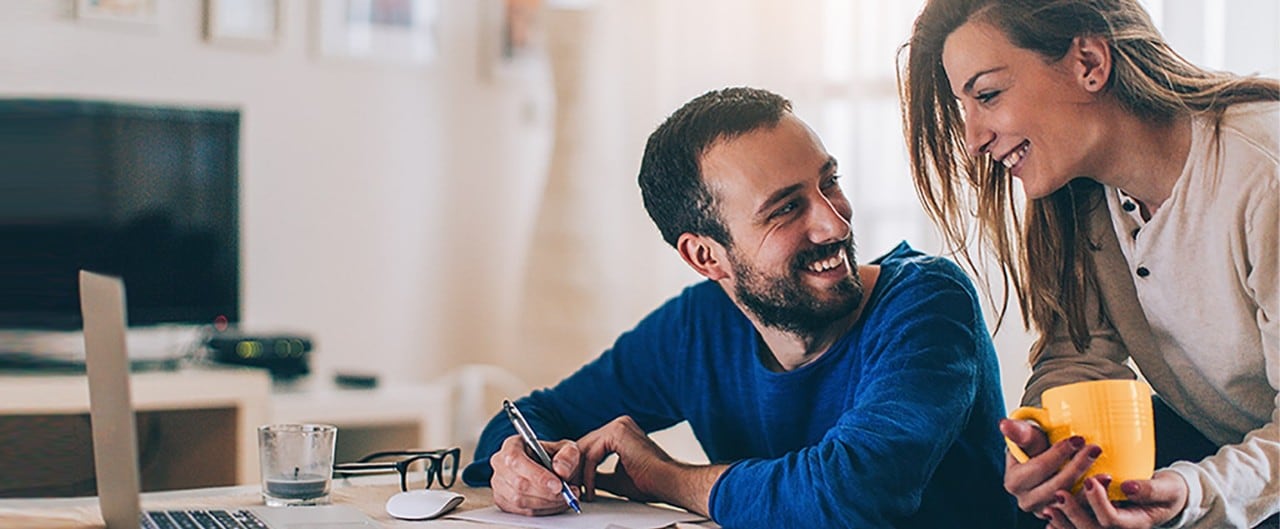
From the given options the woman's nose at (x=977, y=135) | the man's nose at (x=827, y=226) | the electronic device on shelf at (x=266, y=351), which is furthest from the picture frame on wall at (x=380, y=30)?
the woman's nose at (x=977, y=135)

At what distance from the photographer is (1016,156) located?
57.2 inches

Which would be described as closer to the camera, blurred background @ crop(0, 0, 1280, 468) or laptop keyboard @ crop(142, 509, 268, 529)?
laptop keyboard @ crop(142, 509, 268, 529)

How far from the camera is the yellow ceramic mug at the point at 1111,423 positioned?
1188 mm

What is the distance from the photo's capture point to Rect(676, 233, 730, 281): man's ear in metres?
1.66

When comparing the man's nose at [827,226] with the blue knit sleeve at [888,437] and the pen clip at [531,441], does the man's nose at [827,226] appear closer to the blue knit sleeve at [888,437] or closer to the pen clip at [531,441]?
the blue knit sleeve at [888,437]

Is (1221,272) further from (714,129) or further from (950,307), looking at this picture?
(714,129)

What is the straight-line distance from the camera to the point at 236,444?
10.5 feet

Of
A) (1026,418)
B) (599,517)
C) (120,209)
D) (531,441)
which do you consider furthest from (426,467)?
(120,209)

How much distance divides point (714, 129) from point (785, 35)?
178 centimetres

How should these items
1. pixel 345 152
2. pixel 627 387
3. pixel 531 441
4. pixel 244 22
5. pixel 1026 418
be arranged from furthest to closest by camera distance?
1. pixel 345 152
2. pixel 244 22
3. pixel 627 387
4. pixel 531 441
5. pixel 1026 418

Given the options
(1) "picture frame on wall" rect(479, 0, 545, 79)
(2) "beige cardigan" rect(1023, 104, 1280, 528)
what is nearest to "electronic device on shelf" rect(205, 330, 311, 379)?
(1) "picture frame on wall" rect(479, 0, 545, 79)

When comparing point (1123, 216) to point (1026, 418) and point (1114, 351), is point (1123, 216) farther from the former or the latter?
point (1026, 418)

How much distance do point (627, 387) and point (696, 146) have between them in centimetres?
37

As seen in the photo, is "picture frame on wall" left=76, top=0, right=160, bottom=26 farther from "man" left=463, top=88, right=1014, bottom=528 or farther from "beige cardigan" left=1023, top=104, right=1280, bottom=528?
"beige cardigan" left=1023, top=104, right=1280, bottom=528
